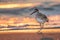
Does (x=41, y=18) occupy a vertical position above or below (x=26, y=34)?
above

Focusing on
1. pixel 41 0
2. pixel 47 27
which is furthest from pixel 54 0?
pixel 47 27

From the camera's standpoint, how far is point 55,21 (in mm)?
2186

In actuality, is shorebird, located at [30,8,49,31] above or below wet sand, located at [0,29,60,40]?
above

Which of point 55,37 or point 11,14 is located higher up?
point 11,14

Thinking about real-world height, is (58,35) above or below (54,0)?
below

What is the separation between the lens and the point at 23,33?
2.19 m

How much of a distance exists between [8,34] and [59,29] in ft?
1.61

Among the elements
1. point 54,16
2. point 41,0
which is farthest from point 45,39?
point 41,0

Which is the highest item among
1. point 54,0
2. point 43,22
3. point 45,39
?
point 54,0

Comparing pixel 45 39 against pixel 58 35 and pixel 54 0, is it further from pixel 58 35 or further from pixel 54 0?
pixel 54 0

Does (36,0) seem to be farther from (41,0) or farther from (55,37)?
(55,37)

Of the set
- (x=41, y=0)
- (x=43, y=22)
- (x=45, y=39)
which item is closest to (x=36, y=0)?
(x=41, y=0)

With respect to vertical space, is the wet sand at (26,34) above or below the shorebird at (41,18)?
below

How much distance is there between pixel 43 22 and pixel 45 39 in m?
0.16
